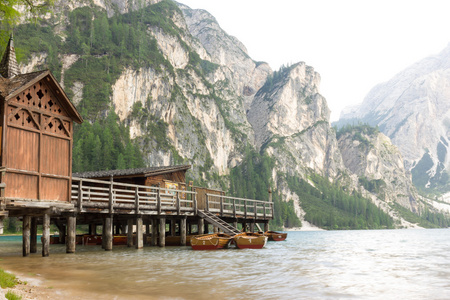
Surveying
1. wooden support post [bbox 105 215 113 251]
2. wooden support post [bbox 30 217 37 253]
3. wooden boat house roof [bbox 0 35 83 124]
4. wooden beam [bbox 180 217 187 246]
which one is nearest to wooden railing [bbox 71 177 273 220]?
wooden support post [bbox 105 215 113 251]

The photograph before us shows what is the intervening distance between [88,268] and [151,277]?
14.2ft

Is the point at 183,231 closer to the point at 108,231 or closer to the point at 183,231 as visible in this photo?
the point at 183,231

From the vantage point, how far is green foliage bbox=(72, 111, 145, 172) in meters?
118

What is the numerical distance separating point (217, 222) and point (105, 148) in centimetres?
9492

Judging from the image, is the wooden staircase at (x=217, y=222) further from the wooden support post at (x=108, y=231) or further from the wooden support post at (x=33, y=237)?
the wooden support post at (x=33, y=237)

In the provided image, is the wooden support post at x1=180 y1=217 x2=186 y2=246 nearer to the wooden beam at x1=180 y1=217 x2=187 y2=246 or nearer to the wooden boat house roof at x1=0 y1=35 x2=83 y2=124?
the wooden beam at x1=180 y1=217 x2=187 y2=246

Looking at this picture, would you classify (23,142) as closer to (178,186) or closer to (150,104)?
(178,186)

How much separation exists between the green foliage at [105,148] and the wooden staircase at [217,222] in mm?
81341

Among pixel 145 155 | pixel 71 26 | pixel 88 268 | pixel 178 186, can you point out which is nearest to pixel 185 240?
pixel 178 186

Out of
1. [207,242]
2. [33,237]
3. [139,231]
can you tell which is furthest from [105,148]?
[33,237]

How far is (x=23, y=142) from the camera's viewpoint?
21672 mm

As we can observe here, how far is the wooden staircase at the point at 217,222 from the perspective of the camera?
36219 millimetres

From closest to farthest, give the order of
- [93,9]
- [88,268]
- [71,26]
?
[88,268]
[71,26]
[93,9]

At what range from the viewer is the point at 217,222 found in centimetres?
3706
